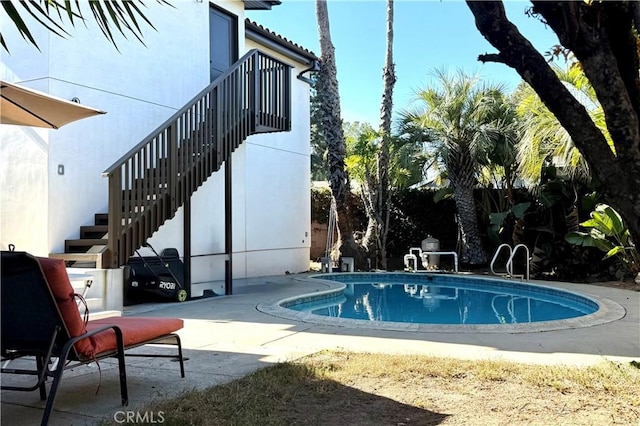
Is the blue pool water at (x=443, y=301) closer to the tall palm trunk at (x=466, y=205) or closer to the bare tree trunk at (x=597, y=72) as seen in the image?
the tall palm trunk at (x=466, y=205)

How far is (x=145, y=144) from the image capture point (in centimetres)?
812

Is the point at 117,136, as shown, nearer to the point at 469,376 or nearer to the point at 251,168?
the point at 251,168

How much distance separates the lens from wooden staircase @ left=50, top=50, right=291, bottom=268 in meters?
7.88

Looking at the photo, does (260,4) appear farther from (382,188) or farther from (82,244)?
(82,244)

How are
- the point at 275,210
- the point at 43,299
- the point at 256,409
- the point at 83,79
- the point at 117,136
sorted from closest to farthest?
the point at 43,299 < the point at 256,409 < the point at 83,79 < the point at 117,136 < the point at 275,210

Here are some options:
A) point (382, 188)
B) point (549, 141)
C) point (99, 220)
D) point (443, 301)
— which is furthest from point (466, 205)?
point (99, 220)

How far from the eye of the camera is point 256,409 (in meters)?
3.53

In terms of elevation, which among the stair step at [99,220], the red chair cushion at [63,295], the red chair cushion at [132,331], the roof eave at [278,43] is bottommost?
the red chair cushion at [132,331]

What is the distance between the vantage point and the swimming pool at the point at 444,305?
711cm

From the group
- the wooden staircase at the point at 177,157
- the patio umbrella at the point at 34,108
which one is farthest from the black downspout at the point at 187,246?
the patio umbrella at the point at 34,108

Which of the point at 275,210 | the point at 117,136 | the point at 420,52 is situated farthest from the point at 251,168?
the point at 420,52

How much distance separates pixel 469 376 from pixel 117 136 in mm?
7754

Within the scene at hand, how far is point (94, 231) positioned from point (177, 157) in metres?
1.81

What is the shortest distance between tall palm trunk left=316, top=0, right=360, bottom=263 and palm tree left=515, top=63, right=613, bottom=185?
16.3ft
